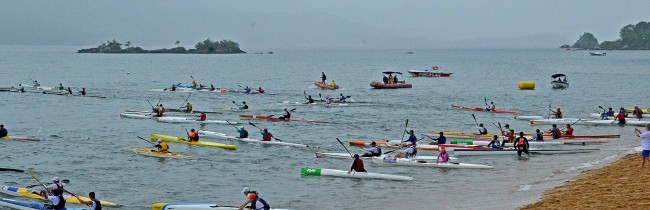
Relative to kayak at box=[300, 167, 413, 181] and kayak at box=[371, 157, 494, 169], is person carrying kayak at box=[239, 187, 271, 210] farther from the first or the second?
kayak at box=[371, 157, 494, 169]

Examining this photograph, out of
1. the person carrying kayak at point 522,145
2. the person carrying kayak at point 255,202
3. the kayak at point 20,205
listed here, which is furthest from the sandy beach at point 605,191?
the kayak at point 20,205

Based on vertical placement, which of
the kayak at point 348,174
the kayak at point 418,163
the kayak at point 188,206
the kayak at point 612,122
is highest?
the kayak at point 612,122

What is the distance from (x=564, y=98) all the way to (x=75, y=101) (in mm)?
50849

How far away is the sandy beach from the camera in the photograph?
22.6 m

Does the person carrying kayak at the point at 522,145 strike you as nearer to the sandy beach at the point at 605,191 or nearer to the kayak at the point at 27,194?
the sandy beach at the point at 605,191

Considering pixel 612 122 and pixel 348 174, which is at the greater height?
pixel 612 122

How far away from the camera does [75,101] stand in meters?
76.2

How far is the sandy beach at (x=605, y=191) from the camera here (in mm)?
22578

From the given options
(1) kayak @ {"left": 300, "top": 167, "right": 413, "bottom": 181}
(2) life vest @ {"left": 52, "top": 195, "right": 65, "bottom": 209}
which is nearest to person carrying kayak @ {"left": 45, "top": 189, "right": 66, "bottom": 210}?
(2) life vest @ {"left": 52, "top": 195, "right": 65, "bottom": 209}

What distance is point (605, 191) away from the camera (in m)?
25.1

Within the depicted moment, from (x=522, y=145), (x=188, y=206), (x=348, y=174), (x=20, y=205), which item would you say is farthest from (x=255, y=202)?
(x=522, y=145)

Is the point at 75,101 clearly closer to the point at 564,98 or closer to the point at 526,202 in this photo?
the point at 564,98

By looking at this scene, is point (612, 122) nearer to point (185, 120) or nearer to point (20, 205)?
point (185, 120)

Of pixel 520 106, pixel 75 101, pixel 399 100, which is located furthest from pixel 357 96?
pixel 75 101
